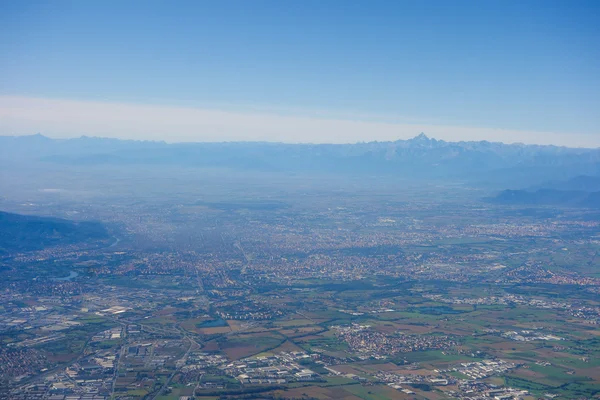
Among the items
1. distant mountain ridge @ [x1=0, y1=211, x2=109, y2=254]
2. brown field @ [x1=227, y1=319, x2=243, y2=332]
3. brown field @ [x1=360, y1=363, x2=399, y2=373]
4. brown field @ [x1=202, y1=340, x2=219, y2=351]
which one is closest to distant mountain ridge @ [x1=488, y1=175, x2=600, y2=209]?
distant mountain ridge @ [x1=0, y1=211, x2=109, y2=254]

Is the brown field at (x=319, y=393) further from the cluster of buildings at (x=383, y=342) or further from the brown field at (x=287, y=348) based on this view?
the brown field at (x=287, y=348)

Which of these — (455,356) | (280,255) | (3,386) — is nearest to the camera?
(3,386)

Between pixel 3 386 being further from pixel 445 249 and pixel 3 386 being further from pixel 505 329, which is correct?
pixel 445 249

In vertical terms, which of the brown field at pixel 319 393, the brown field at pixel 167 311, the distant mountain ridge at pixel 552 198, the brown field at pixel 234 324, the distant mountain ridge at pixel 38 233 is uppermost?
the distant mountain ridge at pixel 552 198

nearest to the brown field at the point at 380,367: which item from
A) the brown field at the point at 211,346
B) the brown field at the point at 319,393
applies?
the brown field at the point at 319,393

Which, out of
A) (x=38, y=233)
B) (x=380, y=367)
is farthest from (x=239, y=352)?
(x=38, y=233)

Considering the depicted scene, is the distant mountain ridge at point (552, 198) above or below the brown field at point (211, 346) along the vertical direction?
above

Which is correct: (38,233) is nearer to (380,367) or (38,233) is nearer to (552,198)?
(380,367)

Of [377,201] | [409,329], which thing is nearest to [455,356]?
[409,329]

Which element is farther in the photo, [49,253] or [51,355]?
[49,253]
